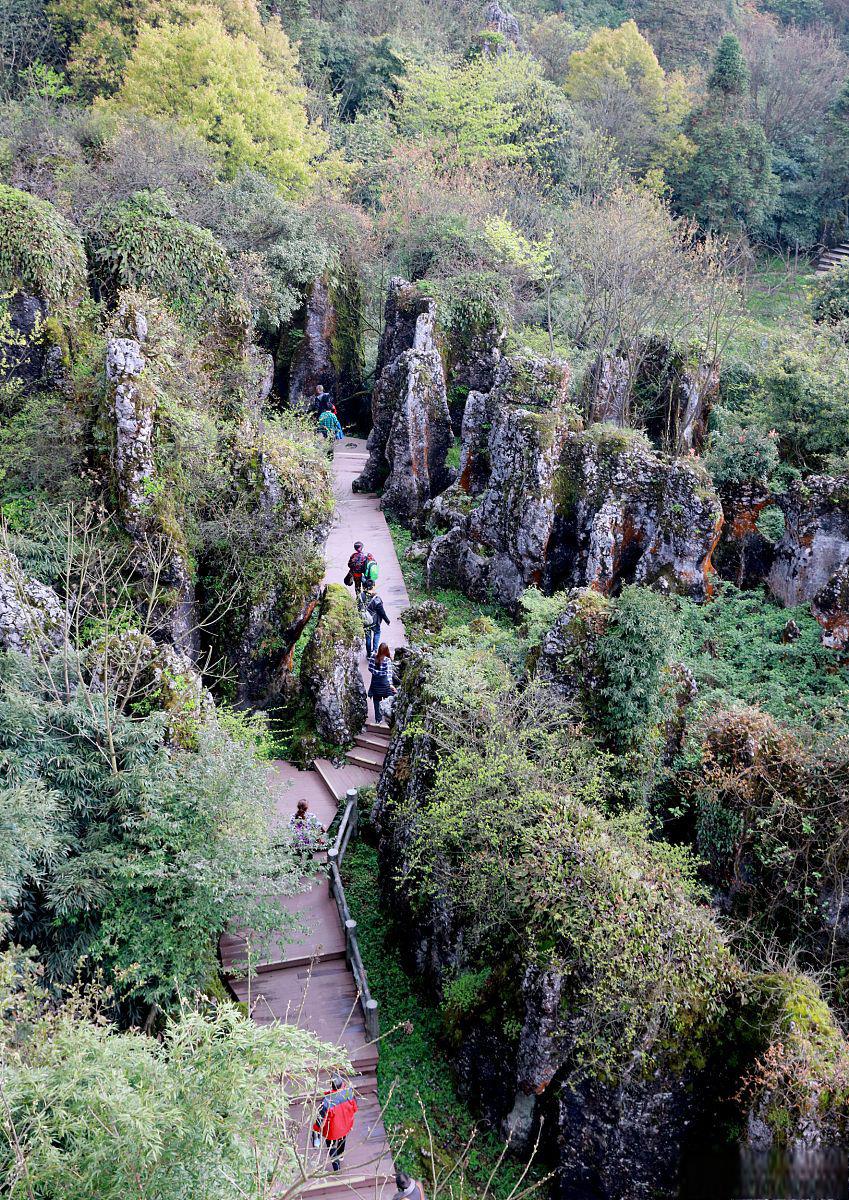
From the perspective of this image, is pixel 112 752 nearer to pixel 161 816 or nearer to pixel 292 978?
pixel 161 816

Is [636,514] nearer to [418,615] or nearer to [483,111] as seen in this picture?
[418,615]

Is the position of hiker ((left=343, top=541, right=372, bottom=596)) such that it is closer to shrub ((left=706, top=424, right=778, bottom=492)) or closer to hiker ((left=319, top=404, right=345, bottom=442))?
hiker ((left=319, top=404, right=345, bottom=442))

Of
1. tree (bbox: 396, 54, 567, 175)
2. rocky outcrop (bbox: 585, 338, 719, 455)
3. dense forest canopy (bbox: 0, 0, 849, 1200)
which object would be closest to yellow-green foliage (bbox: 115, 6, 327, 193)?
dense forest canopy (bbox: 0, 0, 849, 1200)

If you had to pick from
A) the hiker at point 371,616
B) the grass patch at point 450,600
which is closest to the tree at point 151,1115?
the hiker at point 371,616

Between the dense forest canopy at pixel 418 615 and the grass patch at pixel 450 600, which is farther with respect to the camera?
the grass patch at pixel 450 600

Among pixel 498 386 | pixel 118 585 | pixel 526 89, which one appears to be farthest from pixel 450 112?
pixel 118 585

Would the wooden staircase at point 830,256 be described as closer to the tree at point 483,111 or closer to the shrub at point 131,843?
the tree at point 483,111
